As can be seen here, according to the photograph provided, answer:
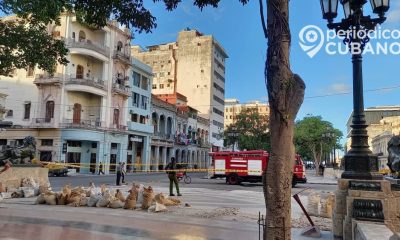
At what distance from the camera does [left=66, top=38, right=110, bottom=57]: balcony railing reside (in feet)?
130

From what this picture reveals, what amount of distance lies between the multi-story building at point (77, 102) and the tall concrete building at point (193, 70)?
116 ft

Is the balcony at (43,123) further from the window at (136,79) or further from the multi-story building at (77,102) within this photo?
the window at (136,79)

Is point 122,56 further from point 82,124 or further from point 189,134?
point 189,134

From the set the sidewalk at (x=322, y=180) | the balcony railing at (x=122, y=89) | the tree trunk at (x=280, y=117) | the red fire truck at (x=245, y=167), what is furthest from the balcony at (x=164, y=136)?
the tree trunk at (x=280, y=117)

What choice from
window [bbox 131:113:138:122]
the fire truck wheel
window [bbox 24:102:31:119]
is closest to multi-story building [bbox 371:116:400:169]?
window [bbox 131:113:138:122]

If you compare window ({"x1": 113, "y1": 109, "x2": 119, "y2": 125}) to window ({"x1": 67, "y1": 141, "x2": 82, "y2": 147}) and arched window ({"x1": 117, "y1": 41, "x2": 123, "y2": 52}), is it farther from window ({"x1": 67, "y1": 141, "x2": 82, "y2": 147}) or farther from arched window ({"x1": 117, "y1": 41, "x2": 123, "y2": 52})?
arched window ({"x1": 117, "y1": 41, "x2": 123, "y2": 52})

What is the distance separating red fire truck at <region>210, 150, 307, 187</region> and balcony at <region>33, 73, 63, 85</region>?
20659 mm

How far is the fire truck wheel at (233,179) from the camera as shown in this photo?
88.9ft

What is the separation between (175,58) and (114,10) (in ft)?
259

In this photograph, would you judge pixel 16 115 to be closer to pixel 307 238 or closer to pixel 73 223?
pixel 73 223

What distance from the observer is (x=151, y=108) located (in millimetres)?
54031

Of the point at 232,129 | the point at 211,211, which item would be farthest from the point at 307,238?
the point at 232,129

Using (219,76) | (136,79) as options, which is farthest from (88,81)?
(219,76)

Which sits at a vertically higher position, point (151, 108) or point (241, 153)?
point (151, 108)
